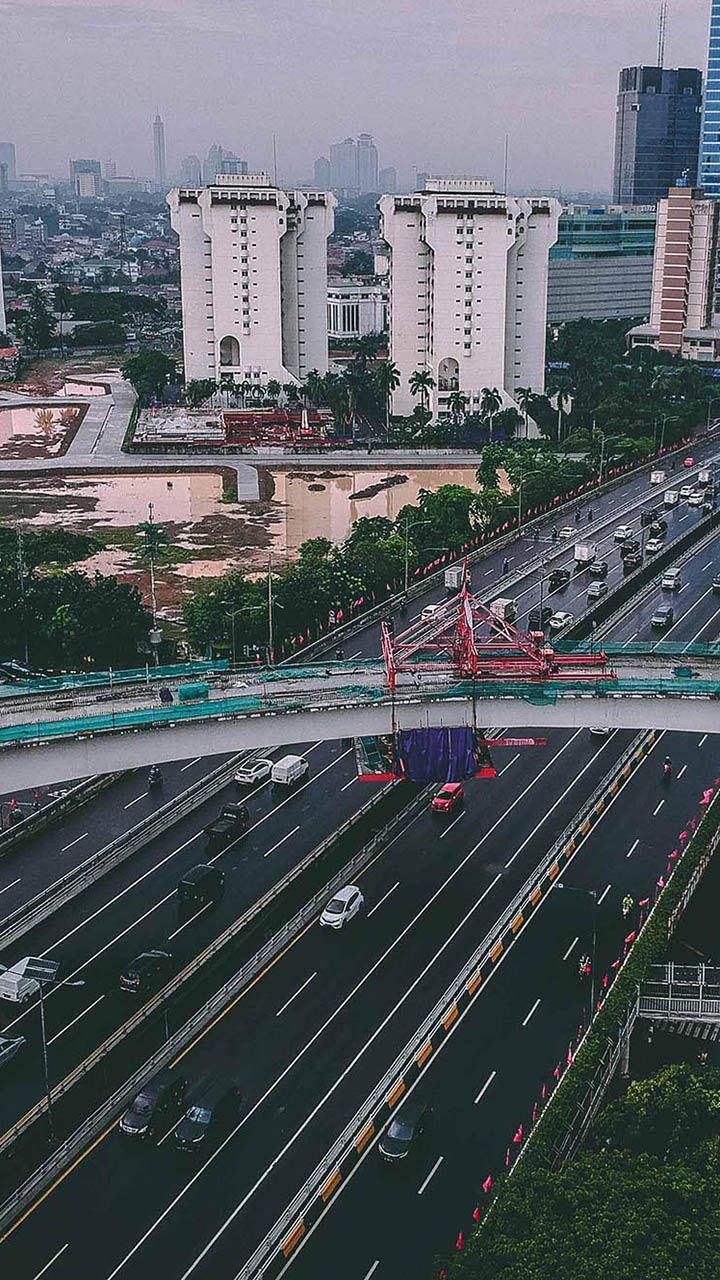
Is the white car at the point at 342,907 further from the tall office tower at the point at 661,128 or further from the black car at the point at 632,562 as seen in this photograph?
the tall office tower at the point at 661,128

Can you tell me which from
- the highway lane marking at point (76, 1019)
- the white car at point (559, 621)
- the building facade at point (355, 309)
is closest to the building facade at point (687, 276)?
the building facade at point (355, 309)

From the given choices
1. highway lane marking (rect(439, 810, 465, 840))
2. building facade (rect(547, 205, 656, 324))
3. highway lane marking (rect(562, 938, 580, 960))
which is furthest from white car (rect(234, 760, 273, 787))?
building facade (rect(547, 205, 656, 324))

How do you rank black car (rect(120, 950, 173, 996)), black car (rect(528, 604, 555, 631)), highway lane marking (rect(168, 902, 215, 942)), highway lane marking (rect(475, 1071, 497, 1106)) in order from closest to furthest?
1. highway lane marking (rect(475, 1071, 497, 1106))
2. black car (rect(120, 950, 173, 996))
3. highway lane marking (rect(168, 902, 215, 942))
4. black car (rect(528, 604, 555, 631))

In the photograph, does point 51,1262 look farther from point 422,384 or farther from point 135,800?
point 422,384

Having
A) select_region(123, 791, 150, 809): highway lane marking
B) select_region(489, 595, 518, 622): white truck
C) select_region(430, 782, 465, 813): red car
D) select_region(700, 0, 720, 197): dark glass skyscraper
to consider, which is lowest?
select_region(123, 791, 150, 809): highway lane marking

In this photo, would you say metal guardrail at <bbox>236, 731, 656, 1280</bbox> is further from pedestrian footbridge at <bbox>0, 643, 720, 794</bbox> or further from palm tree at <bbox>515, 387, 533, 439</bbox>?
palm tree at <bbox>515, 387, 533, 439</bbox>

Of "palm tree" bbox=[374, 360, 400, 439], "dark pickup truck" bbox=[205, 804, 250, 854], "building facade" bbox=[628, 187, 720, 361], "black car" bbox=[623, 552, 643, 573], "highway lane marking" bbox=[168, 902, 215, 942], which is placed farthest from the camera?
"building facade" bbox=[628, 187, 720, 361]

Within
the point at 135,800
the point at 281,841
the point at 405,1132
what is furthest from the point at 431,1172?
the point at 135,800
